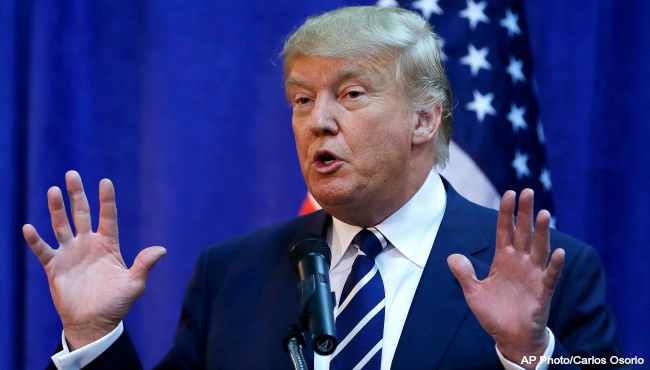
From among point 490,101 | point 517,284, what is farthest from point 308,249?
point 490,101

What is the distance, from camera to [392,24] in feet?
7.09

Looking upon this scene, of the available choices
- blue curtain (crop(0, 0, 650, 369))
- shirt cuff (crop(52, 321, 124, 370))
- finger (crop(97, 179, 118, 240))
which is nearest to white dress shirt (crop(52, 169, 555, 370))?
shirt cuff (crop(52, 321, 124, 370))

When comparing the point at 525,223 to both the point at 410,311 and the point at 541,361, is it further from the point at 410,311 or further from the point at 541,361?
the point at 410,311

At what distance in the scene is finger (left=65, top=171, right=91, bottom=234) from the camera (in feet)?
6.40

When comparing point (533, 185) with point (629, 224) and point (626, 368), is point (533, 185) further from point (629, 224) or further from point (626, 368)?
point (626, 368)

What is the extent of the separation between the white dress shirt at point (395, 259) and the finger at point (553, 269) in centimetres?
41

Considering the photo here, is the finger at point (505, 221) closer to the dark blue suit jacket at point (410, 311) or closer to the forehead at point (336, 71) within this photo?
the dark blue suit jacket at point (410, 311)

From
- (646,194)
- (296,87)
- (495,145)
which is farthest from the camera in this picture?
(646,194)

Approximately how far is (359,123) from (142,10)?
57.8 inches

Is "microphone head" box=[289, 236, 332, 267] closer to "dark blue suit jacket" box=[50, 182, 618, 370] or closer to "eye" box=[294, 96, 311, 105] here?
"dark blue suit jacket" box=[50, 182, 618, 370]

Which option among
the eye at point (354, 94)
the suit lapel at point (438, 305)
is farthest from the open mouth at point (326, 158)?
the suit lapel at point (438, 305)

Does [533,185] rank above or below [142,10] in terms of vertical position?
below

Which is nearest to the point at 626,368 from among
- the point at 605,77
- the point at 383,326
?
the point at 383,326

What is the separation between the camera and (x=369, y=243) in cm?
211
